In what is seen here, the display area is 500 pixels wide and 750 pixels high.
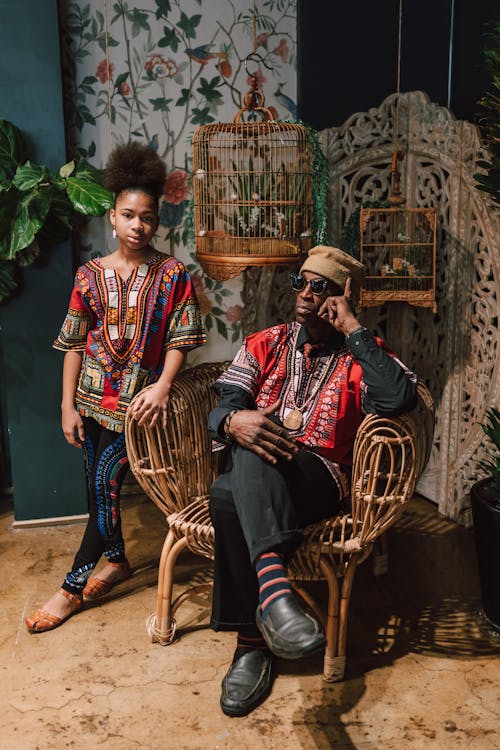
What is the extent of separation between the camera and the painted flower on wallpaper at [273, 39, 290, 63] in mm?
3549

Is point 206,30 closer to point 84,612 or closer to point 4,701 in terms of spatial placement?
point 84,612

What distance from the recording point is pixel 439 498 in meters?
3.61

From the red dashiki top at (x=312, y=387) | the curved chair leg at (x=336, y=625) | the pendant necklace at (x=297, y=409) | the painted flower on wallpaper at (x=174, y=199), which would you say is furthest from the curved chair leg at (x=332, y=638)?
the painted flower on wallpaper at (x=174, y=199)

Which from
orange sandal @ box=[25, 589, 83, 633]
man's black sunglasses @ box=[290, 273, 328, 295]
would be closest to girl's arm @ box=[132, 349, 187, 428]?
man's black sunglasses @ box=[290, 273, 328, 295]

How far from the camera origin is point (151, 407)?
2562 millimetres

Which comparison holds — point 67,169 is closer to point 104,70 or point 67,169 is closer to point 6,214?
point 6,214

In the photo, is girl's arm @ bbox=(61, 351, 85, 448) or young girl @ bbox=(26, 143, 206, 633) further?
girl's arm @ bbox=(61, 351, 85, 448)

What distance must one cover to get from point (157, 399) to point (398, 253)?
1.48m

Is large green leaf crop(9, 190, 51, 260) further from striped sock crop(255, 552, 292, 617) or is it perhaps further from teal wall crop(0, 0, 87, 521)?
striped sock crop(255, 552, 292, 617)

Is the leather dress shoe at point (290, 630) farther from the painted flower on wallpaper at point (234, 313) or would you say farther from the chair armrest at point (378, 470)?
the painted flower on wallpaper at point (234, 313)

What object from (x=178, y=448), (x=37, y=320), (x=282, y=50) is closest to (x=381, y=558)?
(x=178, y=448)

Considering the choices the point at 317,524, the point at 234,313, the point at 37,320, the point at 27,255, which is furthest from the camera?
the point at 234,313

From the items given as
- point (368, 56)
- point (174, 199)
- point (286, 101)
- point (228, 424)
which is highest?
point (368, 56)

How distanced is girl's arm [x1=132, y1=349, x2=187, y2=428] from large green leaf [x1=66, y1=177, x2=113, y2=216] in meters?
0.68
